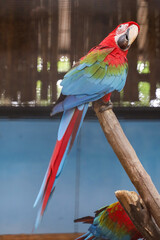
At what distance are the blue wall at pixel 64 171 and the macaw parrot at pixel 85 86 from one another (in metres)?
0.35

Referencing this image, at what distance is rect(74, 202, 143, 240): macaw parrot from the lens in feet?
6.93

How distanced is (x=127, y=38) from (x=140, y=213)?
103cm

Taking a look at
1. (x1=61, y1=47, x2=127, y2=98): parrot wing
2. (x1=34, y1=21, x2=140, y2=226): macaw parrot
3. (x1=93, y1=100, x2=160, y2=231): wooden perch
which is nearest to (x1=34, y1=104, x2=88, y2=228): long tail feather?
(x1=34, y1=21, x2=140, y2=226): macaw parrot

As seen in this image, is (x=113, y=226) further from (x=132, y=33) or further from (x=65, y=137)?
(x=132, y=33)

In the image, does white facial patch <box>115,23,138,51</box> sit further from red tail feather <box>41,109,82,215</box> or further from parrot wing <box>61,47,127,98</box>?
red tail feather <box>41,109,82,215</box>

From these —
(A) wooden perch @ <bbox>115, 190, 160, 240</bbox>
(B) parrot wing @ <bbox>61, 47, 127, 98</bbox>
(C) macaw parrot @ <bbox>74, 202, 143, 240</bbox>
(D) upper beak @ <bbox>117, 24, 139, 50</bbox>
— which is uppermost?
(D) upper beak @ <bbox>117, 24, 139, 50</bbox>

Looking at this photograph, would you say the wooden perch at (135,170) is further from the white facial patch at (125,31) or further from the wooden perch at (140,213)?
the white facial patch at (125,31)

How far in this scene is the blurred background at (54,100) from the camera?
8.05 ft

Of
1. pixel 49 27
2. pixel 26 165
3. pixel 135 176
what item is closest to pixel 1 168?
pixel 26 165

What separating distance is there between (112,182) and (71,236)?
449 mm

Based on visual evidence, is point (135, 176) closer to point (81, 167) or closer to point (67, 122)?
point (67, 122)

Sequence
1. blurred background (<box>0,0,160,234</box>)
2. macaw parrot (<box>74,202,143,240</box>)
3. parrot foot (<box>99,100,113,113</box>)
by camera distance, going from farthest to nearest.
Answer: blurred background (<box>0,0,160,234</box>), macaw parrot (<box>74,202,143,240</box>), parrot foot (<box>99,100,113,113</box>)

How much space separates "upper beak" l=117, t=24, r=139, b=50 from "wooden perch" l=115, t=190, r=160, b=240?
92 centimetres

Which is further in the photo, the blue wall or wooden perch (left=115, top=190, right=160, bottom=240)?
the blue wall
